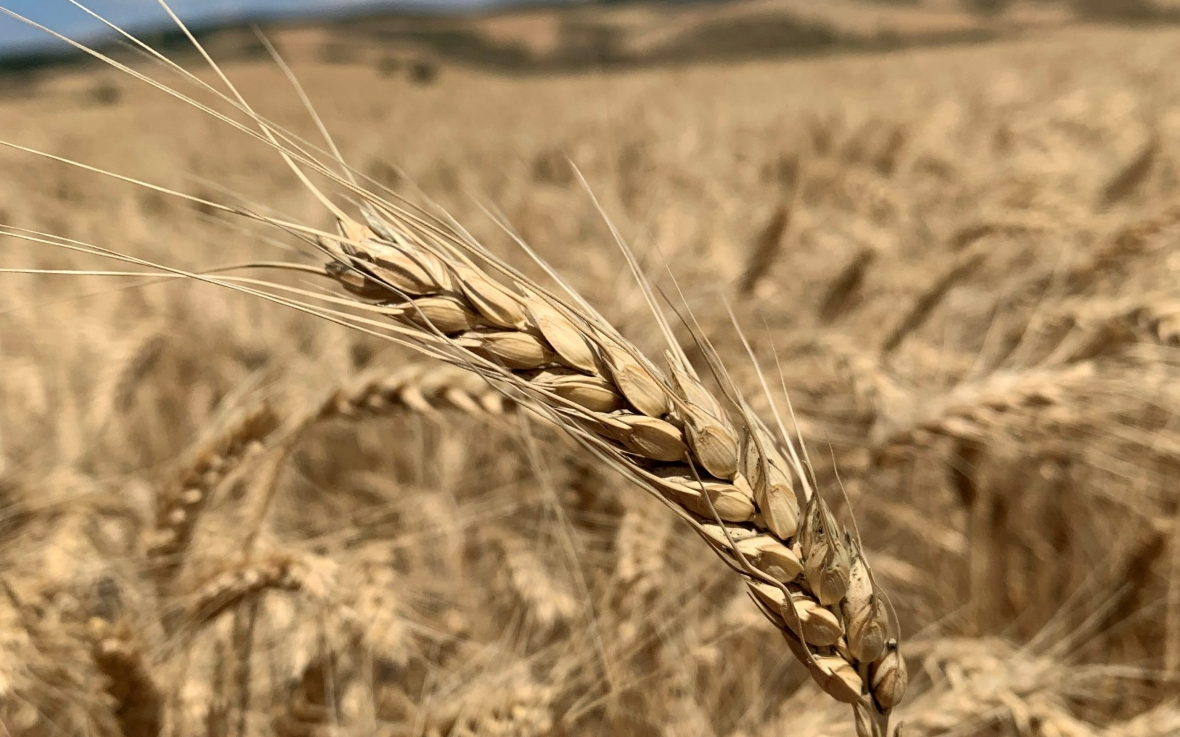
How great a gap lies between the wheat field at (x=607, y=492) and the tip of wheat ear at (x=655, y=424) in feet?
0.05

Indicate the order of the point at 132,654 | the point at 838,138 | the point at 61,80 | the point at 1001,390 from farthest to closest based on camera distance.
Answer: the point at 61,80 < the point at 838,138 < the point at 1001,390 < the point at 132,654

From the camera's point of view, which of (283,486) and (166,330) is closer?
(283,486)

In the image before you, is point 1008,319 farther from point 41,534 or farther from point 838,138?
point 838,138

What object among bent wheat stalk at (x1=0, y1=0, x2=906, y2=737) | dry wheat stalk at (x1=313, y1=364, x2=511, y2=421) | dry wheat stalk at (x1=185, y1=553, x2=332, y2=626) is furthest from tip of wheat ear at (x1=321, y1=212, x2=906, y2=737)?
dry wheat stalk at (x1=185, y1=553, x2=332, y2=626)

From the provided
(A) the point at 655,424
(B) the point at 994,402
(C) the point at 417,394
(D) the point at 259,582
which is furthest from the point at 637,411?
(B) the point at 994,402

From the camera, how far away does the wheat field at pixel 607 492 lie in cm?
69

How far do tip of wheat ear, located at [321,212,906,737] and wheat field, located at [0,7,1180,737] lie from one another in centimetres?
1

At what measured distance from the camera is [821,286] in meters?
1.88

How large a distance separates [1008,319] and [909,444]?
70 cm

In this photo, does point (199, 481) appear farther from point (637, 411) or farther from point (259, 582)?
point (637, 411)


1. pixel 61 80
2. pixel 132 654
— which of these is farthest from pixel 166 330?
pixel 61 80

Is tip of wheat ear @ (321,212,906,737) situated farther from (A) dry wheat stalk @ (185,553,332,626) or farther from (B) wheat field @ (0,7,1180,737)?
(A) dry wheat stalk @ (185,553,332,626)

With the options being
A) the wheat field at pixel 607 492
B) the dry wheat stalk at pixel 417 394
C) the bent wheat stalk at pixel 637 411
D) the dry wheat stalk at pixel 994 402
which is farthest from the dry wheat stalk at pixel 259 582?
the dry wheat stalk at pixel 994 402

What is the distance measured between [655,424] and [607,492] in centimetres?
63
